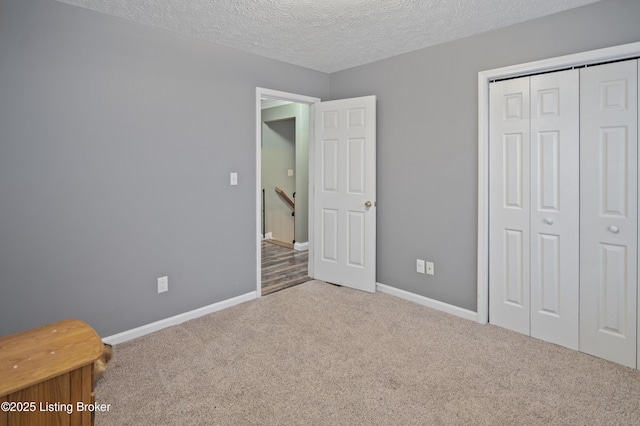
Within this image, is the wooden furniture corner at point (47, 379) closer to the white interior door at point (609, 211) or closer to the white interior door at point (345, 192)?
the white interior door at point (345, 192)

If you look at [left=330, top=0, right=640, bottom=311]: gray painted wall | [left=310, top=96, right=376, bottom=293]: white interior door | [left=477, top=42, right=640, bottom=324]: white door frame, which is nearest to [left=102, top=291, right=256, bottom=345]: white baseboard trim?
[left=310, top=96, right=376, bottom=293]: white interior door

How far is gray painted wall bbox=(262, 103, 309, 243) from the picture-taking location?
563cm

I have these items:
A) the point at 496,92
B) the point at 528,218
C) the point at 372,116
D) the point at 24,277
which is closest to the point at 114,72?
the point at 24,277

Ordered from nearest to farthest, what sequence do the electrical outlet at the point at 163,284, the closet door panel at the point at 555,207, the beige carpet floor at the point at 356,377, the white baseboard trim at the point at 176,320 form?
the beige carpet floor at the point at 356,377 < the closet door panel at the point at 555,207 < the white baseboard trim at the point at 176,320 < the electrical outlet at the point at 163,284

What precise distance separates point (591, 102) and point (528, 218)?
2.93 feet

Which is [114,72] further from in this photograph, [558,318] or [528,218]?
[558,318]

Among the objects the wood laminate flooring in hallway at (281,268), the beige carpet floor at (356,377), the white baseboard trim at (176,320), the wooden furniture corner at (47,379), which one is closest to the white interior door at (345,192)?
the wood laminate flooring in hallway at (281,268)

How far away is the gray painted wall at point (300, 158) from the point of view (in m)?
5.63

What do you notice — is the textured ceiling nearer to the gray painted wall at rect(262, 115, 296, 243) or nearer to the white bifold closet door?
the white bifold closet door

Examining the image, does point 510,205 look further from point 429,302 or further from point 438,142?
point 429,302

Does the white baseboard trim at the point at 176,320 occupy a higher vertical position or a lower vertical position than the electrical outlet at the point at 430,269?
lower

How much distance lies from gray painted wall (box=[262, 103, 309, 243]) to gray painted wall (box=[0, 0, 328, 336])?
206 cm

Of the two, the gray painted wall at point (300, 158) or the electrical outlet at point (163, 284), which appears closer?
the electrical outlet at point (163, 284)

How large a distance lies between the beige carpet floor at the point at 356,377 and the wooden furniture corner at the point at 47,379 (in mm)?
696
